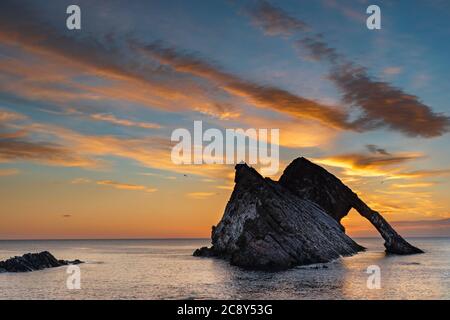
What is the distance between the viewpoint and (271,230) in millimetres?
93750

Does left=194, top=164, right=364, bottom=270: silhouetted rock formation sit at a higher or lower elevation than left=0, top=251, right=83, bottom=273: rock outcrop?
higher

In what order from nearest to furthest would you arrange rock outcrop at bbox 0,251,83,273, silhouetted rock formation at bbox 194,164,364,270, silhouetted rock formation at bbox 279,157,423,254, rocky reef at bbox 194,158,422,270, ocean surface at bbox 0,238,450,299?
ocean surface at bbox 0,238,450,299 < rock outcrop at bbox 0,251,83,273 < silhouetted rock formation at bbox 194,164,364,270 < rocky reef at bbox 194,158,422,270 < silhouetted rock formation at bbox 279,157,423,254

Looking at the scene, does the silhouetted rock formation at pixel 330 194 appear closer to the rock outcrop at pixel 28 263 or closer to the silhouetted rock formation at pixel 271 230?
the silhouetted rock formation at pixel 271 230

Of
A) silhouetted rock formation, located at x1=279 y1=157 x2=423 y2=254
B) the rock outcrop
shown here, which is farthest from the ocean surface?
silhouetted rock formation, located at x1=279 y1=157 x2=423 y2=254

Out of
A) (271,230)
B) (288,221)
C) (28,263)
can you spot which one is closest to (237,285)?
(271,230)

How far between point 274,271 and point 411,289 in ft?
80.9

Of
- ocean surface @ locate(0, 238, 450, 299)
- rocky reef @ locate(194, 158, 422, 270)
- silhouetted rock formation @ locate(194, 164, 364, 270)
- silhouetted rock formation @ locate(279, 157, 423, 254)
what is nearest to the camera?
ocean surface @ locate(0, 238, 450, 299)

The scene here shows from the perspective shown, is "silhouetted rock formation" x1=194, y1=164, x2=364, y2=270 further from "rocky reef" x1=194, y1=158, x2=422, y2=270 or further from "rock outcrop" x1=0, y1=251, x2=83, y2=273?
"rock outcrop" x1=0, y1=251, x2=83, y2=273

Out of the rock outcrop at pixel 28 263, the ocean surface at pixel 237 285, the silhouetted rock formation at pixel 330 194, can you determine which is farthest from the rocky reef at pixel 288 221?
the rock outcrop at pixel 28 263

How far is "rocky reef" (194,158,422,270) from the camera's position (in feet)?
298

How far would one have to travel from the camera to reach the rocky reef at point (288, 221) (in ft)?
298

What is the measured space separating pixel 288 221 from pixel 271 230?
6587 millimetres

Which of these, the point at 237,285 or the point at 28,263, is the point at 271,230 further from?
the point at 28,263
